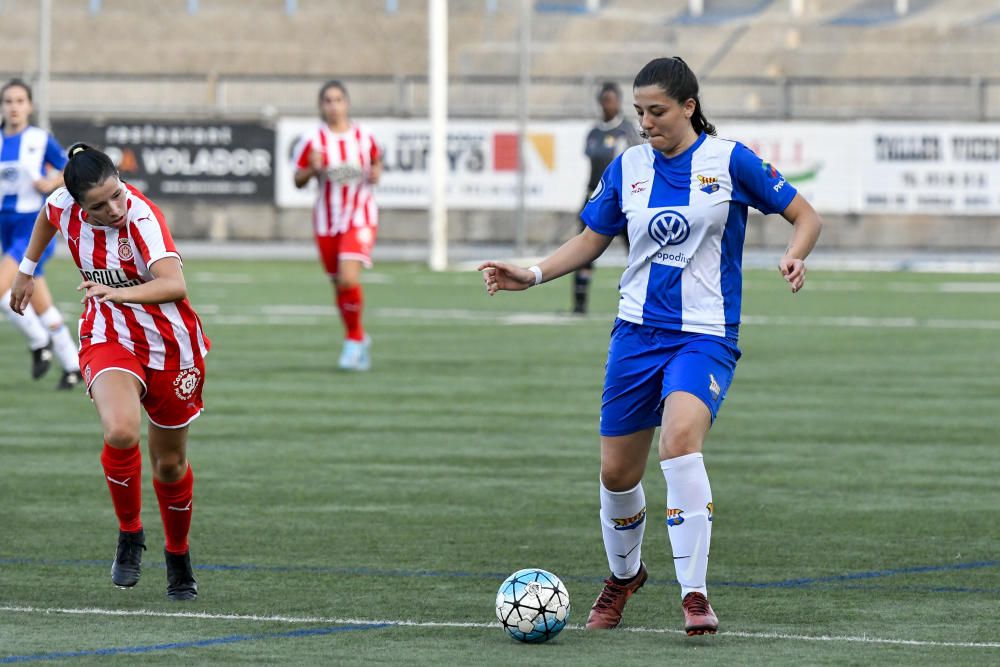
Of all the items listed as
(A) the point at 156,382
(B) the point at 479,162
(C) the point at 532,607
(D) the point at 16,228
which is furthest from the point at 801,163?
(C) the point at 532,607

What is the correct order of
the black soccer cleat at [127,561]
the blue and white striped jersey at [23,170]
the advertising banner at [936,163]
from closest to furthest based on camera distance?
1. the black soccer cleat at [127,561]
2. the blue and white striped jersey at [23,170]
3. the advertising banner at [936,163]

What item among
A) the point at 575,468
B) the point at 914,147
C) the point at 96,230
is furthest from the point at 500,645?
the point at 914,147

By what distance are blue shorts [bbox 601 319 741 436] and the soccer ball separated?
23.2 inches

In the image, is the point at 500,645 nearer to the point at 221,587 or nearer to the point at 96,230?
the point at 221,587

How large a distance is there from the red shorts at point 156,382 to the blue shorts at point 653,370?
1524mm

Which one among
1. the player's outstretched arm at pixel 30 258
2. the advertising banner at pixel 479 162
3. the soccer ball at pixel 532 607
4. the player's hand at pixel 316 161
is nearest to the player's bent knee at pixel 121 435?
the player's outstretched arm at pixel 30 258

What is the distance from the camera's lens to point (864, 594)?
7.57 meters

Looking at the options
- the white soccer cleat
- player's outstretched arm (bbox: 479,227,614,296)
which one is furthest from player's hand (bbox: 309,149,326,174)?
player's outstretched arm (bbox: 479,227,614,296)

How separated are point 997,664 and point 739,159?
188 cm

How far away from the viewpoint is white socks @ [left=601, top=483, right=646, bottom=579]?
711cm

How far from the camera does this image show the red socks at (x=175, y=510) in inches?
297

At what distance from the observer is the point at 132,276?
7.46 m

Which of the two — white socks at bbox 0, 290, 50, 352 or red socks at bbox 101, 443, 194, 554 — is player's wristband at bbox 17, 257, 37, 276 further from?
white socks at bbox 0, 290, 50, 352

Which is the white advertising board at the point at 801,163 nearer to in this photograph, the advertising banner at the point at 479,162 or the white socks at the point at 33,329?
the advertising banner at the point at 479,162
